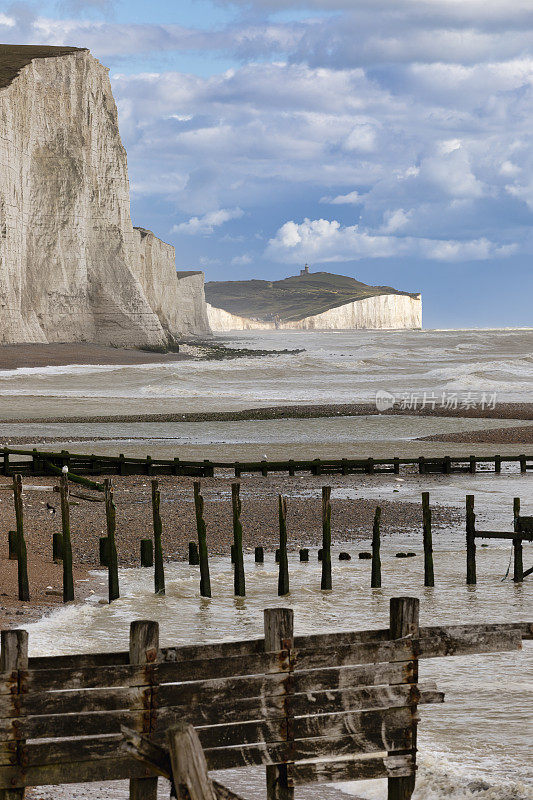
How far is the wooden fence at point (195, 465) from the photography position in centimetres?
2405

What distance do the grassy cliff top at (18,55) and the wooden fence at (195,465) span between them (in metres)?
48.5

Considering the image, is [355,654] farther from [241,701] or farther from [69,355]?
[69,355]

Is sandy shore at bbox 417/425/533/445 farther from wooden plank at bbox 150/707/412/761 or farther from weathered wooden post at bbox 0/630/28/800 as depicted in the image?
weathered wooden post at bbox 0/630/28/800

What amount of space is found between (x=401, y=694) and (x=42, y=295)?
71.9 m

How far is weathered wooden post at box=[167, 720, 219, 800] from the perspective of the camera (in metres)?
4.12

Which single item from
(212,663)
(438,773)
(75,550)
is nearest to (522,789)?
(438,773)

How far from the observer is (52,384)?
57.9 meters

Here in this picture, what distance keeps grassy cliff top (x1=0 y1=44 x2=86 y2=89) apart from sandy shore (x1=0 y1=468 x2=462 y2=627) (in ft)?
167

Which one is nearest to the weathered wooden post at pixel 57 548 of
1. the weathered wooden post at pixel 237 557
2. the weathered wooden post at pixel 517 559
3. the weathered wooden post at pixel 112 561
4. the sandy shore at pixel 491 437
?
the weathered wooden post at pixel 112 561

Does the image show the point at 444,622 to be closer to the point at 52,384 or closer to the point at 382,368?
the point at 52,384

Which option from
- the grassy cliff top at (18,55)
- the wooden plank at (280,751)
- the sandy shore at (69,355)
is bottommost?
the wooden plank at (280,751)

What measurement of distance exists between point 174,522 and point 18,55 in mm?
65132

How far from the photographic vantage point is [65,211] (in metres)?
74.8

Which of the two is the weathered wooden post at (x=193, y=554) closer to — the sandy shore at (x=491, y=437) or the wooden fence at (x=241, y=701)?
the wooden fence at (x=241, y=701)
